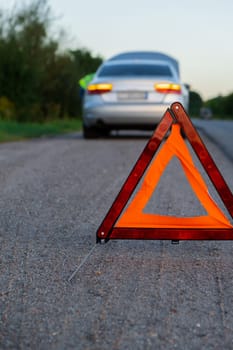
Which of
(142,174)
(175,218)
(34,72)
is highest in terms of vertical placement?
(142,174)

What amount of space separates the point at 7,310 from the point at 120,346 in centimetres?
66

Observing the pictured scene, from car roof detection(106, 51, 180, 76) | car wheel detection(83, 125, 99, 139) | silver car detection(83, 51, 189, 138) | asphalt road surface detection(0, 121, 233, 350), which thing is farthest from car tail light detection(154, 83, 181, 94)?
asphalt road surface detection(0, 121, 233, 350)

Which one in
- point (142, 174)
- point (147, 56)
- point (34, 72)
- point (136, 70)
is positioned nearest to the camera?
point (142, 174)

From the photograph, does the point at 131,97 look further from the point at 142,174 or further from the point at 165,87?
the point at 142,174

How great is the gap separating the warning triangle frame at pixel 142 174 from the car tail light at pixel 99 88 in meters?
10.5

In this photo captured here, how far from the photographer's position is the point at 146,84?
48.9 ft

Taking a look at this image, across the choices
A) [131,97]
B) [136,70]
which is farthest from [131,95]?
[136,70]

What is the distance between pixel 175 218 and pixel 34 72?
2443 cm

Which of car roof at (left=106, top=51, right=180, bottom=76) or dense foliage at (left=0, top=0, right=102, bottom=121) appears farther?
dense foliage at (left=0, top=0, right=102, bottom=121)

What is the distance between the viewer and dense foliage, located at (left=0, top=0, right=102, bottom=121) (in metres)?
28.2

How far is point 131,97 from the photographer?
15.0 m

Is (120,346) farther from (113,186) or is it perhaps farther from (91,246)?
(113,186)

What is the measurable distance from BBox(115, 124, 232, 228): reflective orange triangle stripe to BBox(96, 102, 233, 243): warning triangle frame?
38 mm

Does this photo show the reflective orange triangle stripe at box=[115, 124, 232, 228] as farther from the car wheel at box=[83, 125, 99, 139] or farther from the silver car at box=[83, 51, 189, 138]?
the car wheel at box=[83, 125, 99, 139]
